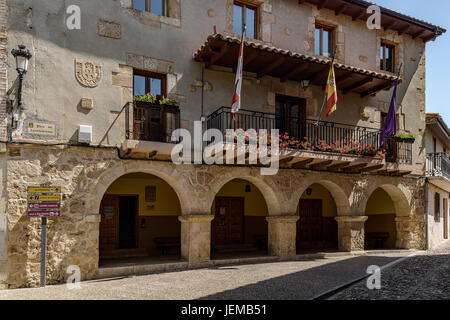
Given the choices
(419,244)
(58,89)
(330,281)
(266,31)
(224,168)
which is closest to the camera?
(330,281)

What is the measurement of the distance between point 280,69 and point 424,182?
734cm

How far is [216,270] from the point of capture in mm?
9352

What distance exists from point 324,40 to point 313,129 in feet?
9.96

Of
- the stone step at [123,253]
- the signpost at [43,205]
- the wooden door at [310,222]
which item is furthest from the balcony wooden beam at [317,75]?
the signpost at [43,205]

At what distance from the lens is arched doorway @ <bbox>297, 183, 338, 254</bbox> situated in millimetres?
14648

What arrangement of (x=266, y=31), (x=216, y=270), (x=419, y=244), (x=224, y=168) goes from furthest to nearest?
(x=419, y=244)
(x=266, y=31)
(x=224, y=168)
(x=216, y=270)

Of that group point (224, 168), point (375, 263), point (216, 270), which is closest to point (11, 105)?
point (224, 168)

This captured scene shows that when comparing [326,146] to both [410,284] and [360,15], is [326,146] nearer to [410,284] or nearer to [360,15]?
[410,284]

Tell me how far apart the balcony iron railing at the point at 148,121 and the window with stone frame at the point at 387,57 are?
27.5 feet

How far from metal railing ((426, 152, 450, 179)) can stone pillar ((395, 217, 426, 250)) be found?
214cm

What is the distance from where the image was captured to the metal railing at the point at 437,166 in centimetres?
1490

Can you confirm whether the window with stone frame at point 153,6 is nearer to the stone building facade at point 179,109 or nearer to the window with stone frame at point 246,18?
the stone building facade at point 179,109

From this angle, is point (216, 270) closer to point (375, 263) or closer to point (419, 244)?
point (375, 263)

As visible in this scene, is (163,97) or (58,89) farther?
(163,97)
